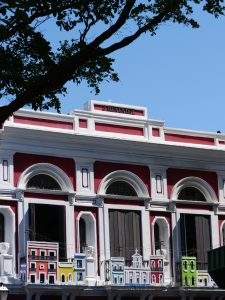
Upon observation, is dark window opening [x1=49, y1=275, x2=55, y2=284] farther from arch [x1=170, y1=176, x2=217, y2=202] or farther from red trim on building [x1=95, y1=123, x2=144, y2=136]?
arch [x1=170, y1=176, x2=217, y2=202]

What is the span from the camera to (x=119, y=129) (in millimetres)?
30922

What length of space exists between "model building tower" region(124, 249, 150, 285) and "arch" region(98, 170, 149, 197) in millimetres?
2276

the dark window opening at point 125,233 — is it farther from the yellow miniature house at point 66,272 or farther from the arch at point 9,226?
the arch at point 9,226

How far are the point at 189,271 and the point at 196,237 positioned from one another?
56.2 inches

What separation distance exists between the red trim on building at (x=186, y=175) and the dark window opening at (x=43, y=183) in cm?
447

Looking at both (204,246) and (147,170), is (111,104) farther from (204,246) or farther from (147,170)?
(204,246)

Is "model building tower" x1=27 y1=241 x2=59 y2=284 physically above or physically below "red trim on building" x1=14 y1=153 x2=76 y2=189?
below

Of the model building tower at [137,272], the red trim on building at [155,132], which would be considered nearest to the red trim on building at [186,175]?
the red trim on building at [155,132]

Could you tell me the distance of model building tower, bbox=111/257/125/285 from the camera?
29.2 m

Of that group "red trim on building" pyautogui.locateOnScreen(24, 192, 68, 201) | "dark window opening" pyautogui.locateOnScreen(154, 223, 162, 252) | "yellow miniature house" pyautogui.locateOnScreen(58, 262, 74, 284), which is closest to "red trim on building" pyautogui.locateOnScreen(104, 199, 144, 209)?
"dark window opening" pyautogui.locateOnScreen(154, 223, 162, 252)

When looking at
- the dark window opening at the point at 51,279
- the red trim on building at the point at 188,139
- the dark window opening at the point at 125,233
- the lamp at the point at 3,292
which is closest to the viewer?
the lamp at the point at 3,292

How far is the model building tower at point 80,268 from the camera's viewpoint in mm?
28609

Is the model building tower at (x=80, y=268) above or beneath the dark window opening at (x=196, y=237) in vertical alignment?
beneath

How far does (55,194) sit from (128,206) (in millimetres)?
2825
